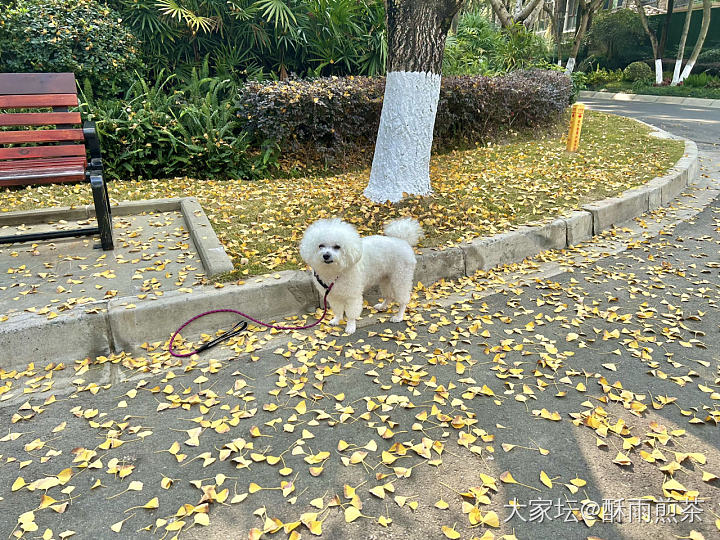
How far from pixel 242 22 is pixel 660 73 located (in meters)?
20.6

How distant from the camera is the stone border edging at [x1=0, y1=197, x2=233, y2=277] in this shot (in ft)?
12.8

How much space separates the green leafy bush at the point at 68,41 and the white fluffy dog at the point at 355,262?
21.0 ft

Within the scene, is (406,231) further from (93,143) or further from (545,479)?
(93,143)

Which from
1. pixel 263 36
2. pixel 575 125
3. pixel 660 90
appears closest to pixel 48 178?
pixel 263 36

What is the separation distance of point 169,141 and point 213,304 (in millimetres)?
4182

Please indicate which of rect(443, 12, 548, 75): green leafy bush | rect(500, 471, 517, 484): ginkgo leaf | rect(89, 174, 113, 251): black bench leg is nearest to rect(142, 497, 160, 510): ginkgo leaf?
rect(500, 471, 517, 484): ginkgo leaf

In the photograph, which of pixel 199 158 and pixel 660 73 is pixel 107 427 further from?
pixel 660 73

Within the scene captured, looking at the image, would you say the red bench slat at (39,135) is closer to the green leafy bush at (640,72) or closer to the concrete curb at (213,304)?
the concrete curb at (213,304)

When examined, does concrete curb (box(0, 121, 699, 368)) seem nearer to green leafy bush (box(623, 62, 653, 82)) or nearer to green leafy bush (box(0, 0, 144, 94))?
green leafy bush (box(0, 0, 144, 94))

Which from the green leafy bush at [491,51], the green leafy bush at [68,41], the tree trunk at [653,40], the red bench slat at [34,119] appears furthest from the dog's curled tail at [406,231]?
the tree trunk at [653,40]

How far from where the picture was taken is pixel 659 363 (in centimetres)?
304

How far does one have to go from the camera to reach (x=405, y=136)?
5359 mm

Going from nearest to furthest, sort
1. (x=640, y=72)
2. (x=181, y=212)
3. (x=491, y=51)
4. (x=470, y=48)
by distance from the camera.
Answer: (x=181, y=212), (x=470, y=48), (x=491, y=51), (x=640, y=72)

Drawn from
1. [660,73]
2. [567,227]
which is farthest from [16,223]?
[660,73]
